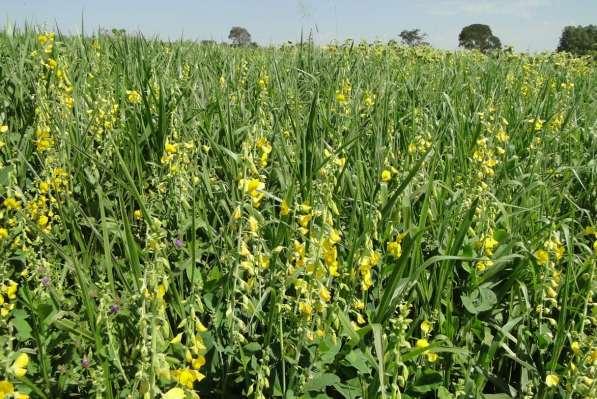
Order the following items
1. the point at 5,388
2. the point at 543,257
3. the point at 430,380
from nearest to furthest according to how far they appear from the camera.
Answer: the point at 5,388, the point at 430,380, the point at 543,257

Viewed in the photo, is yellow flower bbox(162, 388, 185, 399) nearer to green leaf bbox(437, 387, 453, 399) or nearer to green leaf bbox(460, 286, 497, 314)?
green leaf bbox(437, 387, 453, 399)

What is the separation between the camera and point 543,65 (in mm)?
6652

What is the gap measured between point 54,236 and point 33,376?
0.72 m

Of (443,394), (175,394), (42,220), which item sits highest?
(42,220)

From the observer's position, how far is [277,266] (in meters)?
1.89

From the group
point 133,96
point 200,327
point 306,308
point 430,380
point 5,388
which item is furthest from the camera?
point 133,96

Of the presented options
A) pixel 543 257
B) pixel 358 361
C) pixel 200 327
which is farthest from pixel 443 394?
pixel 200 327

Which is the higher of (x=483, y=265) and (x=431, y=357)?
(x=483, y=265)

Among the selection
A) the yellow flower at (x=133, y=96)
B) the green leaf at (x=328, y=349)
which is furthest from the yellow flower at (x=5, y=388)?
the yellow flower at (x=133, y=96)

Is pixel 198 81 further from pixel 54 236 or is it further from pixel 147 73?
pixel 54 236

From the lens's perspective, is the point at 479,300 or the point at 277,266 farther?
the point at 479,300

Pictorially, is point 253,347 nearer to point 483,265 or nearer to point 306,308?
point 306,308

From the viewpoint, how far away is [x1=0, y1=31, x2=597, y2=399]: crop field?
4.91 feet

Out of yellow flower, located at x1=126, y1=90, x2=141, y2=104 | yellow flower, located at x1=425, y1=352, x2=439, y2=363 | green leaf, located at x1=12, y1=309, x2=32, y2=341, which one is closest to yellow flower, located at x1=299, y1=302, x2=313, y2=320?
yellow flower, located at x1=425, y1=352, x2=439, y2=363
